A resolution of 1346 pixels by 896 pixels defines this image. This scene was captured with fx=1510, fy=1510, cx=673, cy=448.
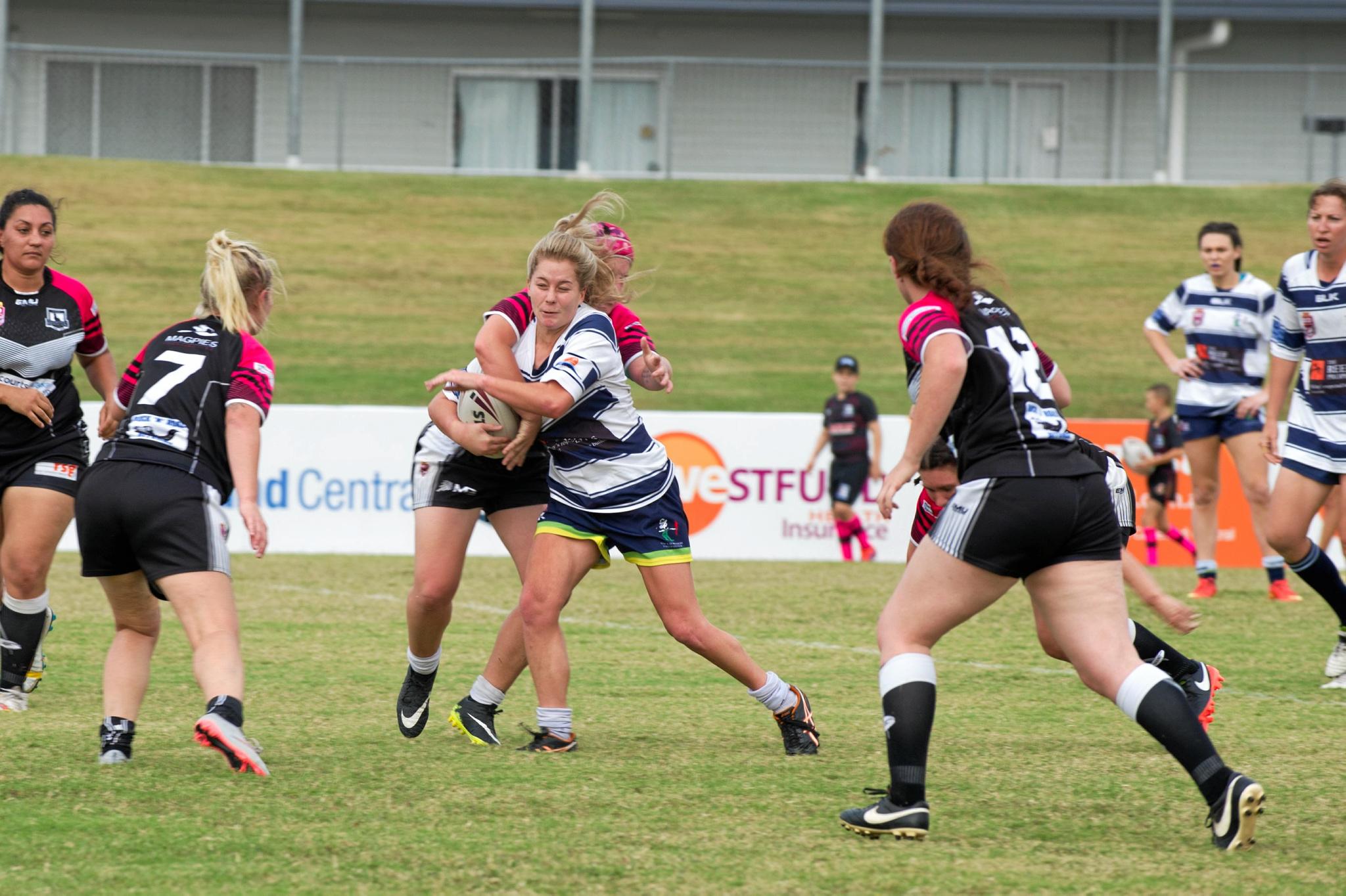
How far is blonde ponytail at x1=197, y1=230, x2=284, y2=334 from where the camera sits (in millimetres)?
4918

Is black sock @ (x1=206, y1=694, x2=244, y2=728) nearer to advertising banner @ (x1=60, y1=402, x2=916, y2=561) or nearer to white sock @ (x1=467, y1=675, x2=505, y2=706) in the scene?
white sock @ (x1=467, y1=675, x2=505, y2=706)

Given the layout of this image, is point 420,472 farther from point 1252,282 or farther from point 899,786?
point 1252,282

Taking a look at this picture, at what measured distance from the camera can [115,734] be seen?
5.04 metres

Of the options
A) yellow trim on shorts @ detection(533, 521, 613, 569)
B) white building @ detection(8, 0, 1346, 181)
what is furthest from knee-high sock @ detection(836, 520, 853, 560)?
white building @ detection(8, 0, 1346, 181)

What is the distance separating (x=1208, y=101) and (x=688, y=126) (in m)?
9.24

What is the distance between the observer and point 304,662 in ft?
24.8

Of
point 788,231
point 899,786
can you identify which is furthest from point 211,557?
point 788,231

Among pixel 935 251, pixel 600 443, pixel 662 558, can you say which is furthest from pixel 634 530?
pixel 935 251

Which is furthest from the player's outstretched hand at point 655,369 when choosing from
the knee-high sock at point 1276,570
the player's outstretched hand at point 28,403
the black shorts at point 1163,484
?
the black shorts at point 1163,484

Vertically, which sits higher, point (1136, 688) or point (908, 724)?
point (1136, 688)

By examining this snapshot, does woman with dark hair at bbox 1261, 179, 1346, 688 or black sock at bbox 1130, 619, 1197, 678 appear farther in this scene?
woman with dark hair at bbox 1261, 179, 1346, 688

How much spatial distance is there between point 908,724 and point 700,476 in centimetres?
1019

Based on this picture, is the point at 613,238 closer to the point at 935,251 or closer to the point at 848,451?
the point at 935,251

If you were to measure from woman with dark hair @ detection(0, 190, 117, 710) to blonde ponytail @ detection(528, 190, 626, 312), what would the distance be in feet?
6.56
